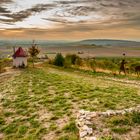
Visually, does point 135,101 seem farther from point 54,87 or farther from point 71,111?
point 54,87

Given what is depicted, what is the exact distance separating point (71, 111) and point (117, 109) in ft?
6.54

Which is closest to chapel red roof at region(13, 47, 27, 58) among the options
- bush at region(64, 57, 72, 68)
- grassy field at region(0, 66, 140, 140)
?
bush at region(64, 57, 72, 68)

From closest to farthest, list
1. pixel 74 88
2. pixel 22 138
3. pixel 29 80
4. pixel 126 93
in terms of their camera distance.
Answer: pixel 22 138 → pixel 126 93 → pixel 74 88 → pixel 29 80

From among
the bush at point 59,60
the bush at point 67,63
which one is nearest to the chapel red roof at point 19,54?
the bush at point 59,60

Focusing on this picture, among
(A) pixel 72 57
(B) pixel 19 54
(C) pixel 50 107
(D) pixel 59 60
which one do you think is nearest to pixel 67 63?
(D) pixel 59 60

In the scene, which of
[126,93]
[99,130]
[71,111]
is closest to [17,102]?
[71,111]

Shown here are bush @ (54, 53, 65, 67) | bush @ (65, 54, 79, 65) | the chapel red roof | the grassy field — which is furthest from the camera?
bush @ (65, 54, 79, 65)

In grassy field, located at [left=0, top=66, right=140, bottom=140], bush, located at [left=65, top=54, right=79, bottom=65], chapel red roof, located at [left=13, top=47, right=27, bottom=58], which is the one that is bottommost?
grassy field, located at [left=0, top=66, right=140, bottom=140]

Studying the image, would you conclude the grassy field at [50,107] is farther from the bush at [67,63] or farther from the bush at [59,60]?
the bush at [59,60]

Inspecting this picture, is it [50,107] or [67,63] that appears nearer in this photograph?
[50,107]

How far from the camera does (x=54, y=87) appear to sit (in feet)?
64.0

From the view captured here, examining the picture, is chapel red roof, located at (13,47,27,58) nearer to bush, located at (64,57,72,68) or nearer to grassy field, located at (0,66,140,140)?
bush, located at (64,57,72,68)

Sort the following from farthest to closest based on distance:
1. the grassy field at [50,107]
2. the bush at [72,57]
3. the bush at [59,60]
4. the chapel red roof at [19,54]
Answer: the bush at [72,57] → the bush at [59,60] → the chapel red roof at [19,54] → the grassy field at [50,107]

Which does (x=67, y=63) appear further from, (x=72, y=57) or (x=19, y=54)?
(x=19, y=54)
